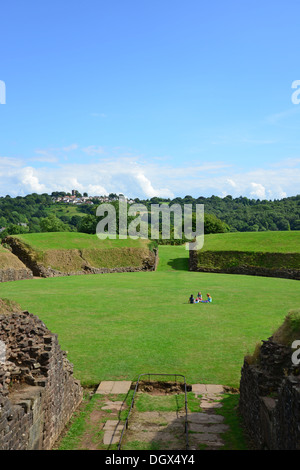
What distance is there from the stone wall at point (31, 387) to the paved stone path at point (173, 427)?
5.13ft

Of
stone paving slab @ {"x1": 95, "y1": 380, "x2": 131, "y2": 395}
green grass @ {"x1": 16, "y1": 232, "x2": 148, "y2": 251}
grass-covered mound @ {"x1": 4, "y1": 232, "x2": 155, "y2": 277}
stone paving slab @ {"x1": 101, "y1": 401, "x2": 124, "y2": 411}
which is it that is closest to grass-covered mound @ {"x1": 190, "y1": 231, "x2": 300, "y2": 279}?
grass-covered mound @ {"x1": 4, "y1": 232, "x2": 155, "y2": 277}

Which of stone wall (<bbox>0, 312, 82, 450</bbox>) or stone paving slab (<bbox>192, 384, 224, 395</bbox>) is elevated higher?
stone wall (<bbox>0, 312, 82, 450</bbox>)

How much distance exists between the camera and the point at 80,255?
2110 inches

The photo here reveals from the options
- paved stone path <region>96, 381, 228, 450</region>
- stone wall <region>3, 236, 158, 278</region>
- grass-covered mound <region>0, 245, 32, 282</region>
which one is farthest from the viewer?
stone wall <region>3, 236, 158, 278</region>

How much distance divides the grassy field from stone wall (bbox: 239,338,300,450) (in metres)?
2.88

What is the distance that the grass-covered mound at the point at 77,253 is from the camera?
4978 centimetres

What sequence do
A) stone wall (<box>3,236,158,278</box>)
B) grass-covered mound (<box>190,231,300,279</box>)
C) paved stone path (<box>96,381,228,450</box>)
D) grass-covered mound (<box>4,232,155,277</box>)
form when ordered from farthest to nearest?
1. grass-covered mound (<box>4,232,155,277</box>)
2. stone wall (<box>3,236,158,278</box>)
3. grass-covered mound (<box>190,231,300,279</box>)
4. paved stone path (<box>96,381,228,450</box>)

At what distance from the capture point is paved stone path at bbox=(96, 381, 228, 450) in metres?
10.8

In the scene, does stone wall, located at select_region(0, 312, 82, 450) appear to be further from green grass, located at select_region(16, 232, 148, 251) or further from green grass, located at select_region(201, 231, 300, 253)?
green grass, located at select_region(201, 231, 300, 253)

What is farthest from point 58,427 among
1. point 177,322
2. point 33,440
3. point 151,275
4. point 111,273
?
point 111,273

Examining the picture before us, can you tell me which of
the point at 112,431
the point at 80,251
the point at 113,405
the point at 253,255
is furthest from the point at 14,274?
the point at 112,431

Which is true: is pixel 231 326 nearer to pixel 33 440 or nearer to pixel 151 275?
pixel 33 440

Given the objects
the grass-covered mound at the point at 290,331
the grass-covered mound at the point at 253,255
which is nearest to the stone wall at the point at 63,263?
the grass-covered mound at the point at 253,255
